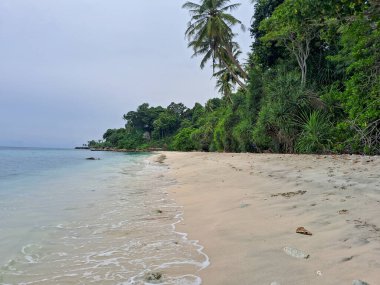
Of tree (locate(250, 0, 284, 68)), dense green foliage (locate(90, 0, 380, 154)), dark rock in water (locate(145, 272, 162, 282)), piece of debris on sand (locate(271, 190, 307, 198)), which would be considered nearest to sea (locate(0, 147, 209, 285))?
dark rock in water (locate(145, 272, 162, 282))

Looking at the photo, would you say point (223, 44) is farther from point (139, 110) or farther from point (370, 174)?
point (139, 110)

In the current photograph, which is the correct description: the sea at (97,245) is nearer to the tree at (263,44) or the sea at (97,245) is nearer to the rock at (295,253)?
the rock at (295,253)

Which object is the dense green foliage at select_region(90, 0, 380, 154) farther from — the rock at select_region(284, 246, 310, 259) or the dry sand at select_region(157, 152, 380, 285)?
the rock at select_region(284, 246, 310, 259)

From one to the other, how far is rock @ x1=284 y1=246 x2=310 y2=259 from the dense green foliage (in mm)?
4891

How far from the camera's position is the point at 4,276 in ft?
8.09

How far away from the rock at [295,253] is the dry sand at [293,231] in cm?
4

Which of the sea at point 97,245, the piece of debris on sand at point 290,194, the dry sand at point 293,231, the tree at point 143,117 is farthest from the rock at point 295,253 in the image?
the tree at point 143,117

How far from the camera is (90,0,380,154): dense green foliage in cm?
838

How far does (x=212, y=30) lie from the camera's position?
81.5 feet

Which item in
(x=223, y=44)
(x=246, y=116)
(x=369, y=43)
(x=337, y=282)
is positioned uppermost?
(x=223, y=44)

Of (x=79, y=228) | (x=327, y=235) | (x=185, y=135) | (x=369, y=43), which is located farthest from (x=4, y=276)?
(x=185, y=135)

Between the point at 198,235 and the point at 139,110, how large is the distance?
89.8 m

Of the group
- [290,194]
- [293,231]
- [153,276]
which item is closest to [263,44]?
[290,194]

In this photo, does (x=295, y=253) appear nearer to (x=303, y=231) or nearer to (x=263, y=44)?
(x=303, y=231)
